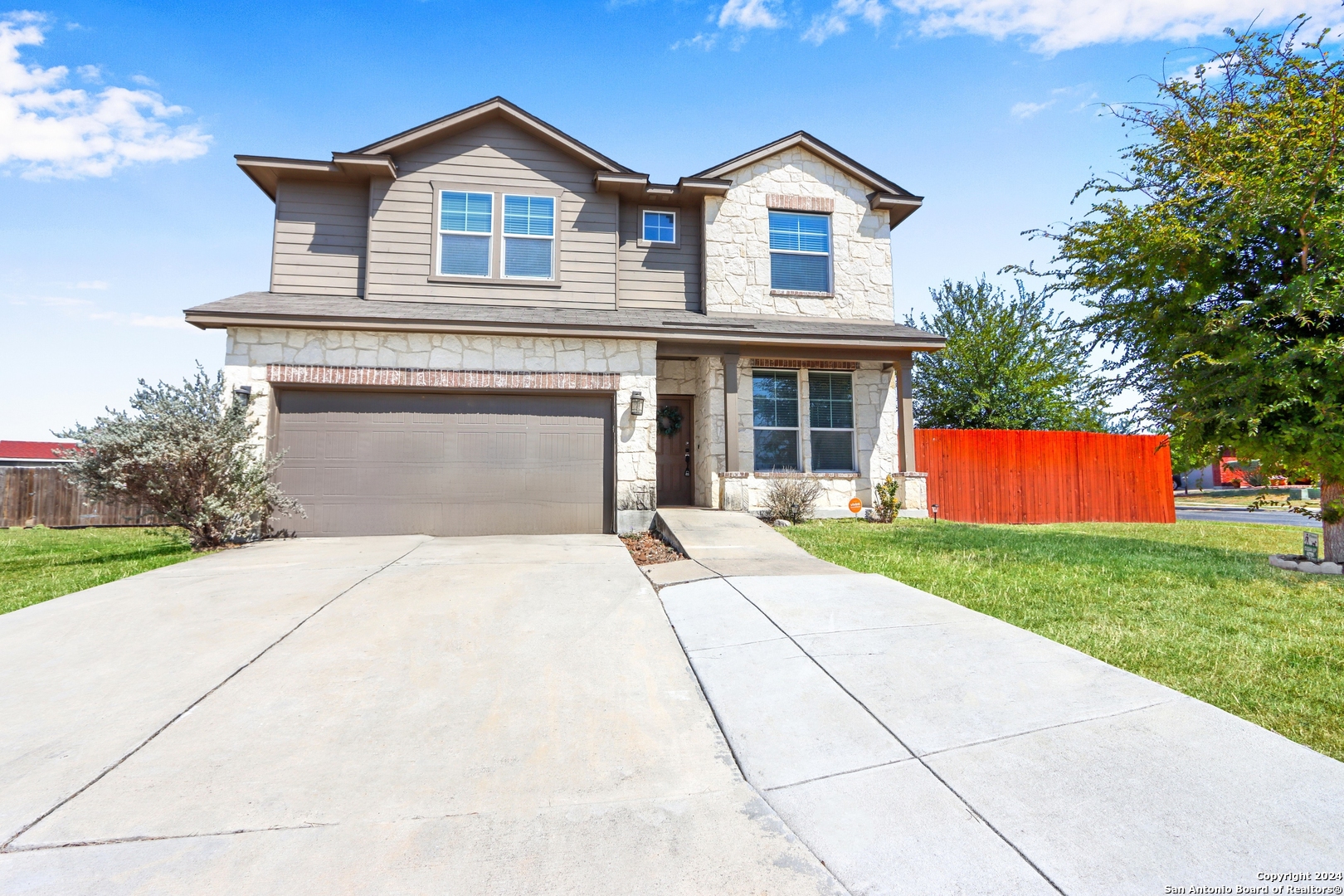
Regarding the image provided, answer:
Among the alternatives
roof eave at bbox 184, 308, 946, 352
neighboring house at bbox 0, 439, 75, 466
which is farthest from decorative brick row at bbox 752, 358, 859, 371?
neighboring house at bbox 0, 439, 75, 466

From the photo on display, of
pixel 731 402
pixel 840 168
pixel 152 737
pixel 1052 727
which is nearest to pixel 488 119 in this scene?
pixel 731 402

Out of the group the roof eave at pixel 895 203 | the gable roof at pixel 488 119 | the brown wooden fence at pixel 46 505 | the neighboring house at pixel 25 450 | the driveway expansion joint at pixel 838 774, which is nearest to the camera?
the driveway expansion joint at pixel 838 774

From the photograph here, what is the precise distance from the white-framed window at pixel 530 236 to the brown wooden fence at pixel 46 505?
34.2 feet

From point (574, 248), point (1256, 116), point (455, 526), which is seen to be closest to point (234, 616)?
point (455, 526)

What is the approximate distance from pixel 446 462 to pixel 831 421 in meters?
6.95

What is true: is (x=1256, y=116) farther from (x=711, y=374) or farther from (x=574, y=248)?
(x=574, y=248)

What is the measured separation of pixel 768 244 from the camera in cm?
1203

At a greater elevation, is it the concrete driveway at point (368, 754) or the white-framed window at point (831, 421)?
the white-framed window at point (831, 421)

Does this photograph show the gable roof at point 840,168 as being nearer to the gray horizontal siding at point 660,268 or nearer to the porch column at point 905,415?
the gray horizontal siding at point 660,268

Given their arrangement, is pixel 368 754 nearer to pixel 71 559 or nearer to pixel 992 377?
pixel 71 559

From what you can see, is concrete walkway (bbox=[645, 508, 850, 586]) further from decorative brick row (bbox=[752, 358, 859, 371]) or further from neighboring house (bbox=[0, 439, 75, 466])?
neighboring house (bbox=[0, 439, 75, 466])

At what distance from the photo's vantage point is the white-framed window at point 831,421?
39.1 feet

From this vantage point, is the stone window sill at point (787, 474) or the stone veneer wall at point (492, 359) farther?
the stone window sill at point (787, 474)

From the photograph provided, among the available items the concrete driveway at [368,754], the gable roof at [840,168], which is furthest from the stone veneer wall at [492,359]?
the concrete driveway at [368,754]
